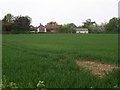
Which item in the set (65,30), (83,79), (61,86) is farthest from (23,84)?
(65,30)

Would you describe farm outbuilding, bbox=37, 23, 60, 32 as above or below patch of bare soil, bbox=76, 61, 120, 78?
above

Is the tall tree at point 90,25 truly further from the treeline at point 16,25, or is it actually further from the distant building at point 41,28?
the treeline at point 16,25

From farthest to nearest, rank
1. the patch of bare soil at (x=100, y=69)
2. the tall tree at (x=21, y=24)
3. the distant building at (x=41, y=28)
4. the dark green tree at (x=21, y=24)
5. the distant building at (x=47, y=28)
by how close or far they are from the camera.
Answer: the distant building at (x=41, y=28), the distant building at (x=47, y=28), the tall tree at (x=21, y=24), the dark green tree at (x=21, y=24), the patch of bare soil at (x=100, y=69)

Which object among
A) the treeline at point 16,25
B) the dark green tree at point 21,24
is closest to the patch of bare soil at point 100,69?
the treeline at point 16,25

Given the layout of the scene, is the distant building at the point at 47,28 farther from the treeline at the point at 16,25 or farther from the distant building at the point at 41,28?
the treeline at the point at 16,25

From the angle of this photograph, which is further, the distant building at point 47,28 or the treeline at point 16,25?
the distant building at point 47,28

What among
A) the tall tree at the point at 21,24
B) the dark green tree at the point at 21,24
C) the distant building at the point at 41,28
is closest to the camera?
the dark green tree at the point at 21,24

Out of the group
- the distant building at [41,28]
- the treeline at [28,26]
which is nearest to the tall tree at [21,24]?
the treeline at [28,26]

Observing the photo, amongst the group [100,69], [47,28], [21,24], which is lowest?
[100,69]

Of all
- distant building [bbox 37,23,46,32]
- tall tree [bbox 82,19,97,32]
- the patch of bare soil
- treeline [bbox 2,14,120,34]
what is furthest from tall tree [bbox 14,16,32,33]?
the patch of bare soil

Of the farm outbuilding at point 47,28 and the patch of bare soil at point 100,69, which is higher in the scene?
the farm outbuilding at point 47,28

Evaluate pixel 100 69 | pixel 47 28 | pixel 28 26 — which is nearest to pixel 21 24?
pixel 28 26

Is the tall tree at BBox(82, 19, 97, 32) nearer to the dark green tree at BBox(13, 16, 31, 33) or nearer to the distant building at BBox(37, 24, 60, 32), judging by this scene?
the distant building at BBox(37, 24, 60, 32)

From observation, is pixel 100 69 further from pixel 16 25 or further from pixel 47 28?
pixel 47 28
